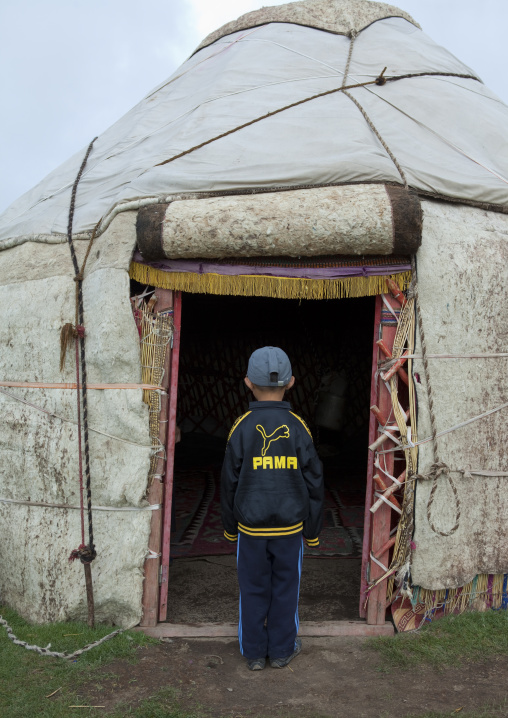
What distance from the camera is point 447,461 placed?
2451 millimetres

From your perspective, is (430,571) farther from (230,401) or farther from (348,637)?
(230,401)

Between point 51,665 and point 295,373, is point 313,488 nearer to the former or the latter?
point 51,665

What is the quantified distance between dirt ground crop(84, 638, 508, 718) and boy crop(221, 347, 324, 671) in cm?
11

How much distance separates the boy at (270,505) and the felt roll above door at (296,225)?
45 cm

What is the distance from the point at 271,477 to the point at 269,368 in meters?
0.37

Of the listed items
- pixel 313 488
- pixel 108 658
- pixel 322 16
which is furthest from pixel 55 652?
pixel 322 16

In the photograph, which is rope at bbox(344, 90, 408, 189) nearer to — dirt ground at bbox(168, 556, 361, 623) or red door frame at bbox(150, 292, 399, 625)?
red door frame at bbox(150, 292, 399, 625)

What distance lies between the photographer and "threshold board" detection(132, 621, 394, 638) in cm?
242

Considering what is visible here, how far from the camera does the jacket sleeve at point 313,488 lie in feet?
7.10

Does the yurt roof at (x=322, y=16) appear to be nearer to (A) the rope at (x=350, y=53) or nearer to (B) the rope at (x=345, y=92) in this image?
(A) the rope at (x=350, y=53)

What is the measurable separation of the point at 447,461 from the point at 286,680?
100cm

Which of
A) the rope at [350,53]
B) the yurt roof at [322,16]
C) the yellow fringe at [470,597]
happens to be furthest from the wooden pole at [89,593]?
the yurt roof at [322,16]

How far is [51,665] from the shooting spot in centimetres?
219

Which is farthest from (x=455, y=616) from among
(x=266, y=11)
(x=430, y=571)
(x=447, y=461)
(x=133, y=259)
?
(x=266, y=11)
